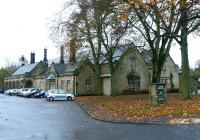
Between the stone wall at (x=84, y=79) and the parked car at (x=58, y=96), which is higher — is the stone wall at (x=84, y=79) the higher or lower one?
the higher one

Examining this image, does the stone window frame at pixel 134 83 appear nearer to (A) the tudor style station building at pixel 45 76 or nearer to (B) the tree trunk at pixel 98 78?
(B) the tree trunk at pixel 98 78

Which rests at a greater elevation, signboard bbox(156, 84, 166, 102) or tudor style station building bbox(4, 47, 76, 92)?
tudor style station building bbox(4, 47, 76, 92)

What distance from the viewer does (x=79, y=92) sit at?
6762cm

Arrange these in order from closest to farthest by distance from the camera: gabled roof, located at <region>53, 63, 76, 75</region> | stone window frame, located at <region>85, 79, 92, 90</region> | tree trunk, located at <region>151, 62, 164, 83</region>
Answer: tree trunk, located at <region>151, 62, 164, 83</region>
stone window frame, located at <region>85, 79, 92, 90</region>
gabled roof, located at <region>53, 63, 76, 75</region>

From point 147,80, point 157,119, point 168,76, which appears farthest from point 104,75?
point 157,119

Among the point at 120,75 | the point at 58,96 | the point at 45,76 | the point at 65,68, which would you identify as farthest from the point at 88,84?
the point at 45,76

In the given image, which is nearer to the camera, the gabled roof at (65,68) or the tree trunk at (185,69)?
the tree trunk at (185,69)

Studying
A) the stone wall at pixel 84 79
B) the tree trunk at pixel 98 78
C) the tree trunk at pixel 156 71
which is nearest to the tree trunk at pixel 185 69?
the tree trunk at pixel 156 71

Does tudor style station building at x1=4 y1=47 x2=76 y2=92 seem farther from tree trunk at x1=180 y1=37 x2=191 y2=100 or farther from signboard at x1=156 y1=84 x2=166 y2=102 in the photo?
signboard at x1=156 y1=84 x2=166 y2=102

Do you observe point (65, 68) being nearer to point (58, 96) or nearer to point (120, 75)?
point (120, 75)

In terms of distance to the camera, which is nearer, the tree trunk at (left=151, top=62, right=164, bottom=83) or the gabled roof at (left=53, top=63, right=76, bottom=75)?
the tree trunk at (left=151, top=62, right=164, bottom=83)

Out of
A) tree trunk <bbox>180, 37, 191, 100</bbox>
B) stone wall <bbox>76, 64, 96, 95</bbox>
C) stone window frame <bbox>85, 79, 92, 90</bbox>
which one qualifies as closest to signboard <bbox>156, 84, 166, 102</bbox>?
tree trunk <bbox>180, 37, 191, 100</bbox>

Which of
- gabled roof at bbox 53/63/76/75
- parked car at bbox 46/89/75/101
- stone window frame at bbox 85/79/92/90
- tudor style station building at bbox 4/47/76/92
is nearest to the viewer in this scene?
parked car at bbox 46/89/75/101

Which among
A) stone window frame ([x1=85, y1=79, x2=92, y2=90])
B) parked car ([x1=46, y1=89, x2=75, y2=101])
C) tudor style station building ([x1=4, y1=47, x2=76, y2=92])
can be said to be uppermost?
tudor style station building ([x1=4, y1=47, x2=76, y2=92])
